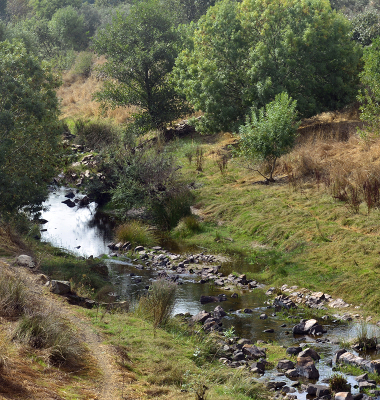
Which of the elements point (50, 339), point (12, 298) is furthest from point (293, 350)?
point (12, 298)

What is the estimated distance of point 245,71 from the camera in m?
23.0

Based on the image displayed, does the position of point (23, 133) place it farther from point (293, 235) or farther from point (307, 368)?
point (307, 368)

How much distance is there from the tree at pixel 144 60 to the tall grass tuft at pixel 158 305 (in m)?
19.6

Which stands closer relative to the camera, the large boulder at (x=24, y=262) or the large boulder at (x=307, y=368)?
the large boulder at (x=307, y=368)

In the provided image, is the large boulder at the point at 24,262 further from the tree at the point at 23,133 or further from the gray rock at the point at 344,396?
the gray rock at the point at 344,396

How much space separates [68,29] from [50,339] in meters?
51.5

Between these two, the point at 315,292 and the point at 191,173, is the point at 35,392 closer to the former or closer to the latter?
the point at 315,292

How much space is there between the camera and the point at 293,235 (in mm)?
14812

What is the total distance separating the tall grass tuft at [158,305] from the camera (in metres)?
8.94

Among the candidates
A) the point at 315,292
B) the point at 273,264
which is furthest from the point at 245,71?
the point at 315,292

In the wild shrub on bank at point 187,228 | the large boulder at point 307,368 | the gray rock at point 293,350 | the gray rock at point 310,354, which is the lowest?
the wild shrub on bank at point 187,228

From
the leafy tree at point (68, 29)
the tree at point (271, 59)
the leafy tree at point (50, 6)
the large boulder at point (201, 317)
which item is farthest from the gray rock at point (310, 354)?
the leafy tree at point (50, 6)

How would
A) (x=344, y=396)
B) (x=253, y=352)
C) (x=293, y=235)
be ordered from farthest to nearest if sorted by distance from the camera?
(x=293, y=235) → (x=253, y=352) → (x=344, y=396)

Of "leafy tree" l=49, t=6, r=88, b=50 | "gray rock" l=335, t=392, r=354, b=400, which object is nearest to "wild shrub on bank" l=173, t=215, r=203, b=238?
"gray rock" l=335, t=392, r=354, b=400
